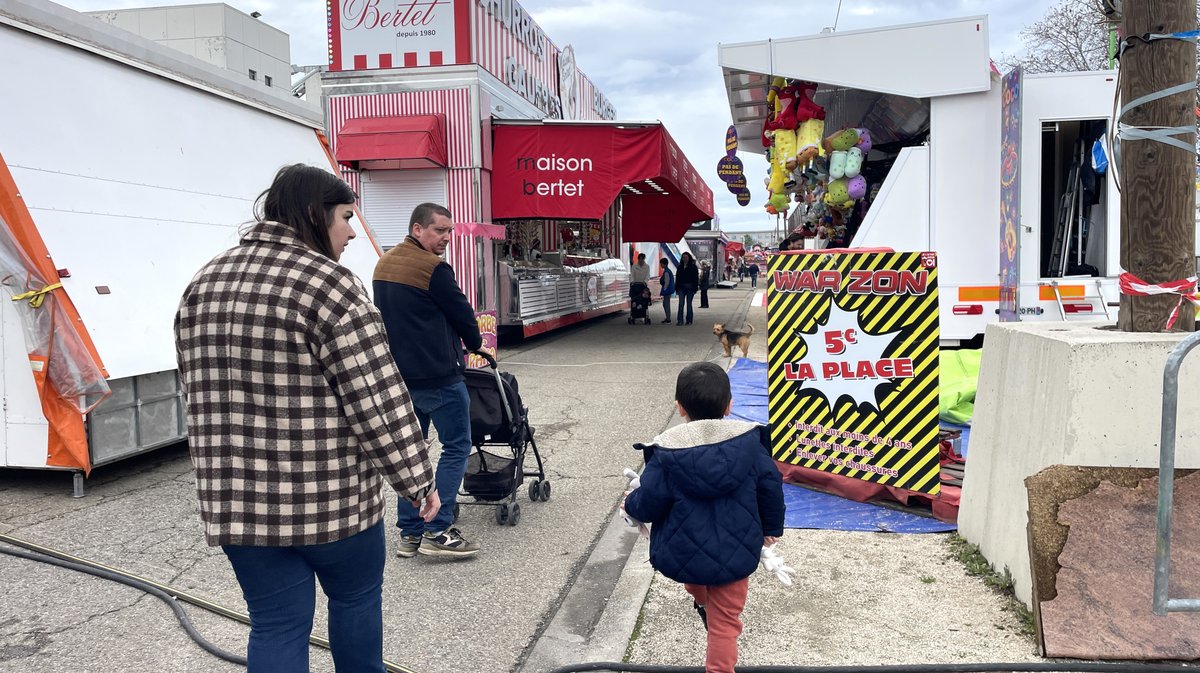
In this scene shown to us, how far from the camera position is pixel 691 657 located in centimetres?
321

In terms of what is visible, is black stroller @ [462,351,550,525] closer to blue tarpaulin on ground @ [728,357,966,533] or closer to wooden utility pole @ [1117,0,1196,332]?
blue tarpaulin on ground @ [728,357,966,533]

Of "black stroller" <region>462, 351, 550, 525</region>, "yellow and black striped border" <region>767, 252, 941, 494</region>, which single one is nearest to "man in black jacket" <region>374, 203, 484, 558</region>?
"black stroller" <region>462, 351, 550, 525</region>

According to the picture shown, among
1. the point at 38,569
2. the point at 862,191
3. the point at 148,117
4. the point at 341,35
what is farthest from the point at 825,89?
the point at 38,569

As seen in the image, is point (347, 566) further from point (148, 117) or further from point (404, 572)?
point (148, 117)

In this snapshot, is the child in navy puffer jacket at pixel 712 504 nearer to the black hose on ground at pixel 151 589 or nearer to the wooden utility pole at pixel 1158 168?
the black hose on ground at pixel 151 589

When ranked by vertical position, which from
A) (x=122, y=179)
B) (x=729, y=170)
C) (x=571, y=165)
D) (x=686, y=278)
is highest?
(x=729, y=170)

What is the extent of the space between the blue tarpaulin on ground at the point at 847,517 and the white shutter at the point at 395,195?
932 cm

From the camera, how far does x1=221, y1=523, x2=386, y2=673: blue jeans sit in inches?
88.4

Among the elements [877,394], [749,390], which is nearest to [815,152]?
[749,390]

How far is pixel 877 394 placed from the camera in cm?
519

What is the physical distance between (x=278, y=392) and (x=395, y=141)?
1101 cm

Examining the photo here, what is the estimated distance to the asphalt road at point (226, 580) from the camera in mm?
3344

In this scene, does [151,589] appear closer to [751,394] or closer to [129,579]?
[129,579]

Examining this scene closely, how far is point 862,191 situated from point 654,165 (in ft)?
10.9
